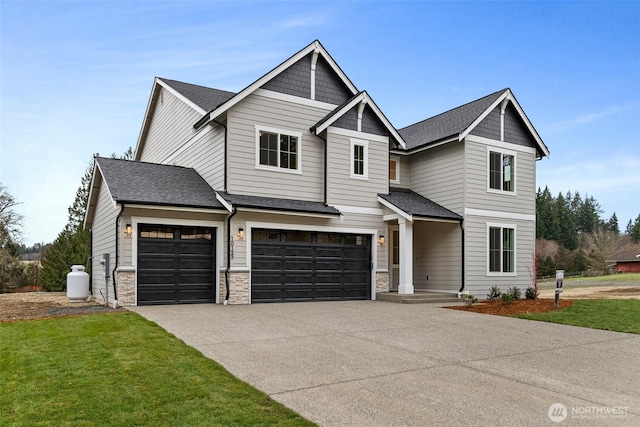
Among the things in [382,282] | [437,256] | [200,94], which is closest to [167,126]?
[200,94]

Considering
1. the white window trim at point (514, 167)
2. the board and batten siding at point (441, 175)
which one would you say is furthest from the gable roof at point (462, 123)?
the white window trim at point (514, 167)

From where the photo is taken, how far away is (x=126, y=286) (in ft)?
42.0

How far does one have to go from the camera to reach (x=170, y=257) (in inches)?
534

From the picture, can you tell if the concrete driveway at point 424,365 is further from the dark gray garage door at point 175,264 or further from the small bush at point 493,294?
the small bush at point 493,294

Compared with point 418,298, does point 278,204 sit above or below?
above

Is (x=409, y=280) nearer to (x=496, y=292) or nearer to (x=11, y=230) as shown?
(x=496, y=292)

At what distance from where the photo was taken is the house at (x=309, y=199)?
539 inches

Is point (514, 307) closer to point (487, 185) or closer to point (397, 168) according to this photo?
point (487, 185)

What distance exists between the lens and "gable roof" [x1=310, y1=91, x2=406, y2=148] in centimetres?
1545

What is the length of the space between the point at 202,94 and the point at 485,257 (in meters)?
12.4

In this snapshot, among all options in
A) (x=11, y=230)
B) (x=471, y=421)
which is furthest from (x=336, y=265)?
(x=11, y=230)

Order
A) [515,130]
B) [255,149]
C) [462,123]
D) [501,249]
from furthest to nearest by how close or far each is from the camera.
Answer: [515,130], [501,249], [462,123], [255,149]

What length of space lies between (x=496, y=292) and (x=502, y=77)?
38.6ft

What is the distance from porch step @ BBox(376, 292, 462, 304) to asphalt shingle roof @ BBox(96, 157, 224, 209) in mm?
6284
